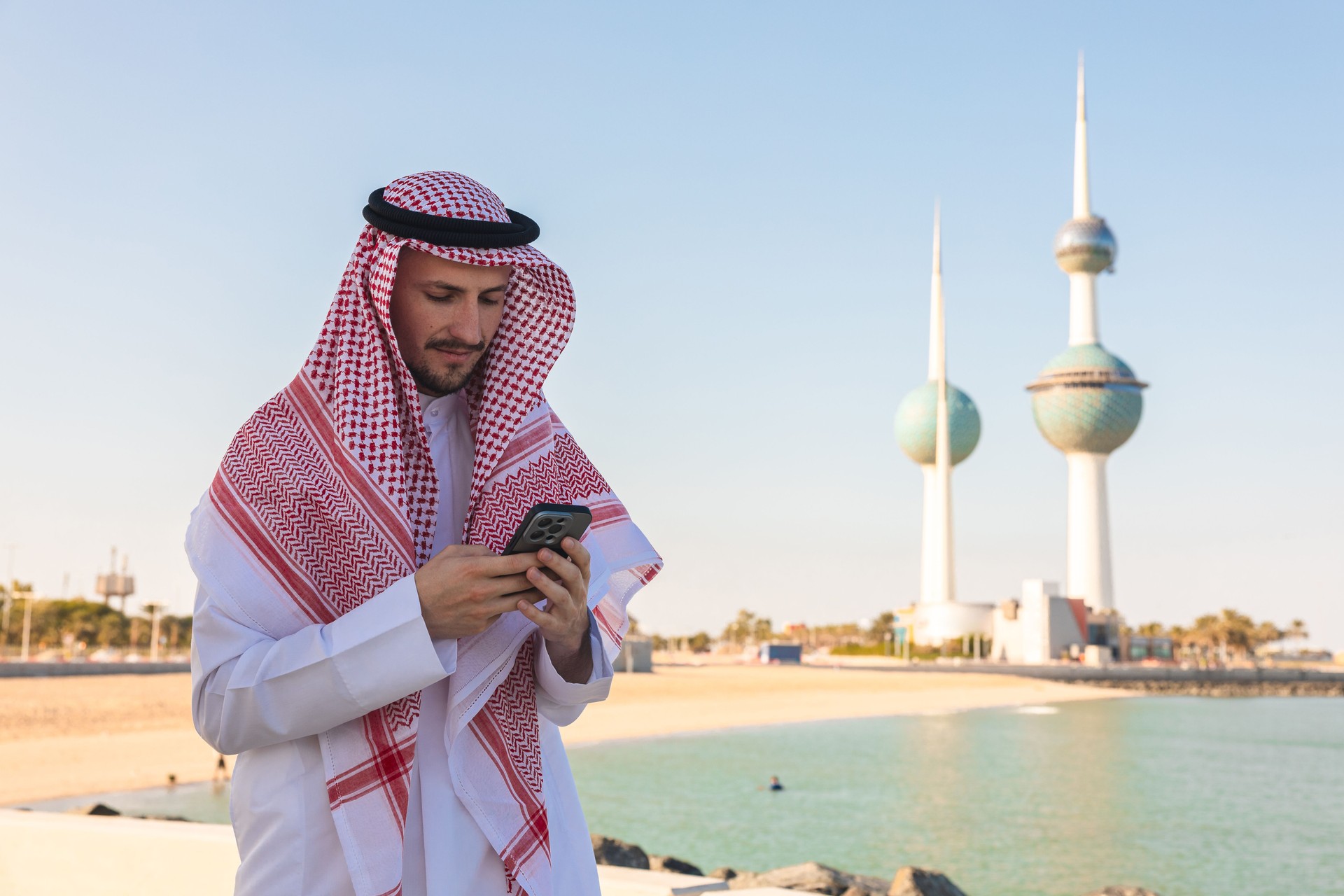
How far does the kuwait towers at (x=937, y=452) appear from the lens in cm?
9762

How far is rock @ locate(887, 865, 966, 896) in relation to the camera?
8.82 metres

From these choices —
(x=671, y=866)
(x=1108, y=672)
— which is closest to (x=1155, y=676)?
(x=1108, y=672)

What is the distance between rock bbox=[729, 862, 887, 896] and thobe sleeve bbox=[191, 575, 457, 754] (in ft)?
22.5

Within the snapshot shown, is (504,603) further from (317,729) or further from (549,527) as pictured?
(317,729)

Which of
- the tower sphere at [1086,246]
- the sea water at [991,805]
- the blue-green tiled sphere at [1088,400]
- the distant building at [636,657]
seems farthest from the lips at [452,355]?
the tower sphere at [1086,246]

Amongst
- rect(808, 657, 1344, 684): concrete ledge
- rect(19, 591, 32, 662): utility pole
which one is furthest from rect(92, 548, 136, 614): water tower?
rect(808, 657, 1344, 684): concrete ledge

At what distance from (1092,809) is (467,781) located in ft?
75.3

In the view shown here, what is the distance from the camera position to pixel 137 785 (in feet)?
59.6

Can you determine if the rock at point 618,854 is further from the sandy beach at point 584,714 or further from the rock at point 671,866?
the sandy beach at point 584,714

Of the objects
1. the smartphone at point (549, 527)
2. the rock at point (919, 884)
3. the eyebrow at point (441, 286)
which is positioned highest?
the eyebrow at point (441, 286)

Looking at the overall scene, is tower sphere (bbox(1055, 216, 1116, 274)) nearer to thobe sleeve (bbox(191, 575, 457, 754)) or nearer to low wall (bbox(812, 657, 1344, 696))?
low wall (bbox(812, 657, 1344, 696))

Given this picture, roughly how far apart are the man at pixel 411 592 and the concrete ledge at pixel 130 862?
2.35 meters

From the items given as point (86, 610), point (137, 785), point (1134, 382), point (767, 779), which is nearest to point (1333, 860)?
point (767, 779)

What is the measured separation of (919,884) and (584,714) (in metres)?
21.6
